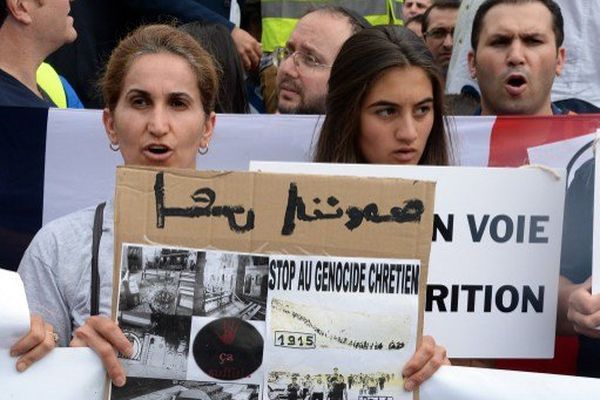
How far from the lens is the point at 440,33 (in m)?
6.74

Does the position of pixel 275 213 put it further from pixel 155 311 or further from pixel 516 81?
pixel 516 81

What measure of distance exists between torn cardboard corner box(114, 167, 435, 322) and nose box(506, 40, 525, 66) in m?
2.02

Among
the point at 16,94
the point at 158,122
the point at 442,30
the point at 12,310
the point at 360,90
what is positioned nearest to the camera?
the point at 12,310

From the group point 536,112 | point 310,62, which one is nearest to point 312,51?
point 310,62

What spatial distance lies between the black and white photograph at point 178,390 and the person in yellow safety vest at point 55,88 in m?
2.29

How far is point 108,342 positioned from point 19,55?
6.87ft

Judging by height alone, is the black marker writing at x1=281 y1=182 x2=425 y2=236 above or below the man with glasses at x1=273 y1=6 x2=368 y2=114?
below

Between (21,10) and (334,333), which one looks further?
(21,10)

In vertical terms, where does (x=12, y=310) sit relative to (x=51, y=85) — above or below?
below

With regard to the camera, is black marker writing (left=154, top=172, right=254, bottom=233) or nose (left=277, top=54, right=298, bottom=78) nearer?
black marker writing (left=154, top=172, right=254, bottom=233)

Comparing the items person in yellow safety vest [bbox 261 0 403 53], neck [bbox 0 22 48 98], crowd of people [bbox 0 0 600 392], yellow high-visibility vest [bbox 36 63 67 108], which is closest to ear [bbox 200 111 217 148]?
crowd of people [bbox 0 0 600 392]

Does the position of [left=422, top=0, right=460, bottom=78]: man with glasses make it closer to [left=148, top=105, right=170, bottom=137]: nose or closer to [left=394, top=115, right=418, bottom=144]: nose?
[left=394, top=115, right=418, bottom=144]: nose

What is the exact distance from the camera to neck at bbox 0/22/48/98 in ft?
16.3

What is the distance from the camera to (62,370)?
10.4 ft
